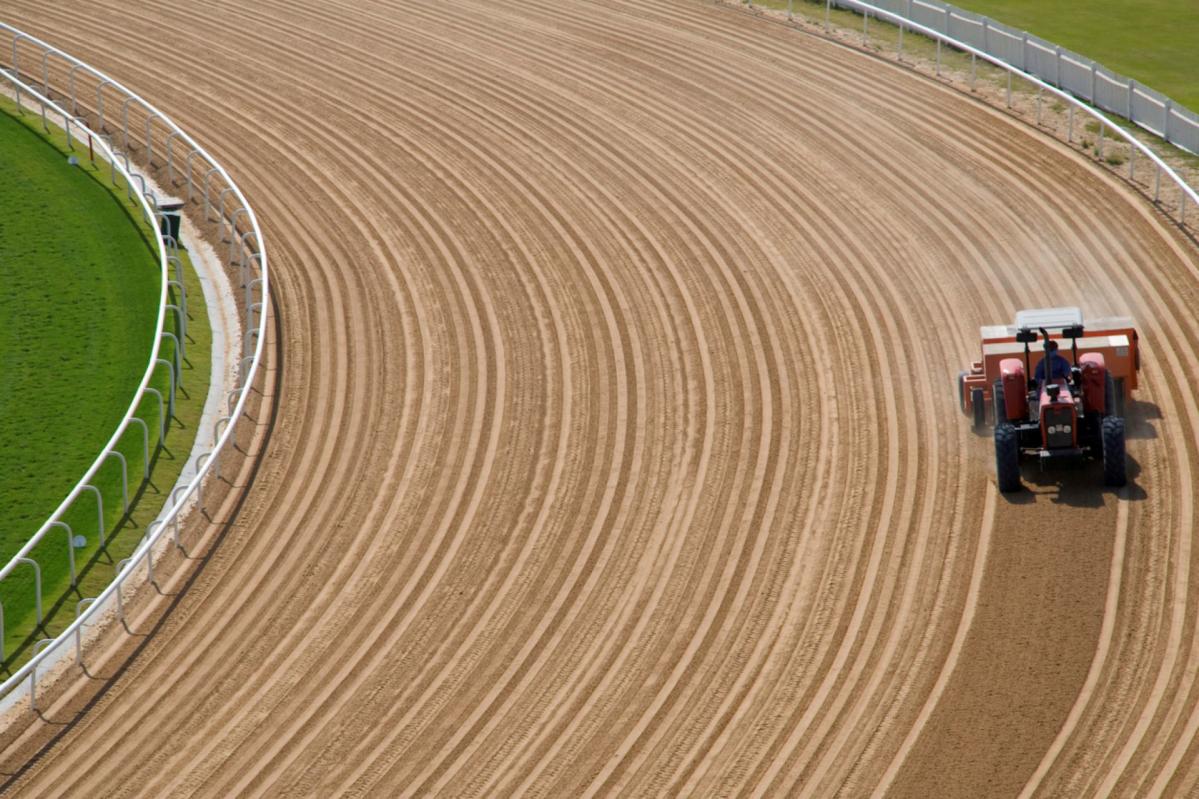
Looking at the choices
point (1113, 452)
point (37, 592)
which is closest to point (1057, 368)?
point (1113, 452)

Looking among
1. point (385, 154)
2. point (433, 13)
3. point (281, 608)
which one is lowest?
point (281, 608)

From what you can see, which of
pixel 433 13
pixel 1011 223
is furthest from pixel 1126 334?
pixel 433 13

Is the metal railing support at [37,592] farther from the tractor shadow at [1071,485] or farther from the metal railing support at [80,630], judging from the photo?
the tractor shadow at [1071,485]

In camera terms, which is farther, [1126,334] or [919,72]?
[919,72]

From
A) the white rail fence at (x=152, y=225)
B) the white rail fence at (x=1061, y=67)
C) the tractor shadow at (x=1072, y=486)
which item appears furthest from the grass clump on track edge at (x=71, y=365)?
the white rail fence at (x=1061, y=67)

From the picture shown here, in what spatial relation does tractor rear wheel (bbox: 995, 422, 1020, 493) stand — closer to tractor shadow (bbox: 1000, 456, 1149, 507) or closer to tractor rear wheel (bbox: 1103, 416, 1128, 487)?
tractor shadow (bbox: 1000, 456, 1149, 507)

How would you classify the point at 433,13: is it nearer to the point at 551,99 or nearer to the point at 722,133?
the point at 551,99

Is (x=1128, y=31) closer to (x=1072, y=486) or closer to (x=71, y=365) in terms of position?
(x=1072, y=486)
